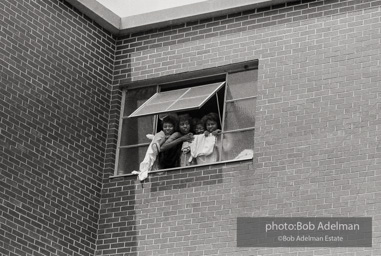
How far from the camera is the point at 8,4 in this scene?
17812 millimetres

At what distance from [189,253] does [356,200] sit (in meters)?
2.71

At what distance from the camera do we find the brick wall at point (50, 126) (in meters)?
17.1

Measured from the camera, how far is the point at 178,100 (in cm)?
1873

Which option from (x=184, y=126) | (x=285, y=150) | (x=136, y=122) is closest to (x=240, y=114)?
(x=184, y=126)

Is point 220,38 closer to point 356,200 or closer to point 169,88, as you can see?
point 169,88

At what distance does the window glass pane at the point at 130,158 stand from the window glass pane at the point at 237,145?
152 centimetres

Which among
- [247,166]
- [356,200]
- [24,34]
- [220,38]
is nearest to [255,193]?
[247,166]

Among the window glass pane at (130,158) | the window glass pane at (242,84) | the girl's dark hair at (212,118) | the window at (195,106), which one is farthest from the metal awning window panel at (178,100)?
the window glass pane at (130,158)

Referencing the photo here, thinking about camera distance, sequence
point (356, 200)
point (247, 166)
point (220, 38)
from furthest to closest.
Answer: point (220, 38), point (247, 166), point (356, 200)

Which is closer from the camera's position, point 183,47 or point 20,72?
point 20,72

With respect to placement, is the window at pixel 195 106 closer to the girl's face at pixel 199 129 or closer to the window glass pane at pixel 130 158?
the window glass pane at pixel 130 158

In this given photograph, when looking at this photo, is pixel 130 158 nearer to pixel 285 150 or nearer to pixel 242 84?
pixel 242 84

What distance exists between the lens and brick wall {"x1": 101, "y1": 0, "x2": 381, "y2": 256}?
16703 mm

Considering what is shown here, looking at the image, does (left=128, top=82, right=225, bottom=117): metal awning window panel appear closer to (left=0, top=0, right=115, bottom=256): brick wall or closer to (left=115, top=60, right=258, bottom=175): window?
(left=115, top=60, right=258, bottom=175): window
